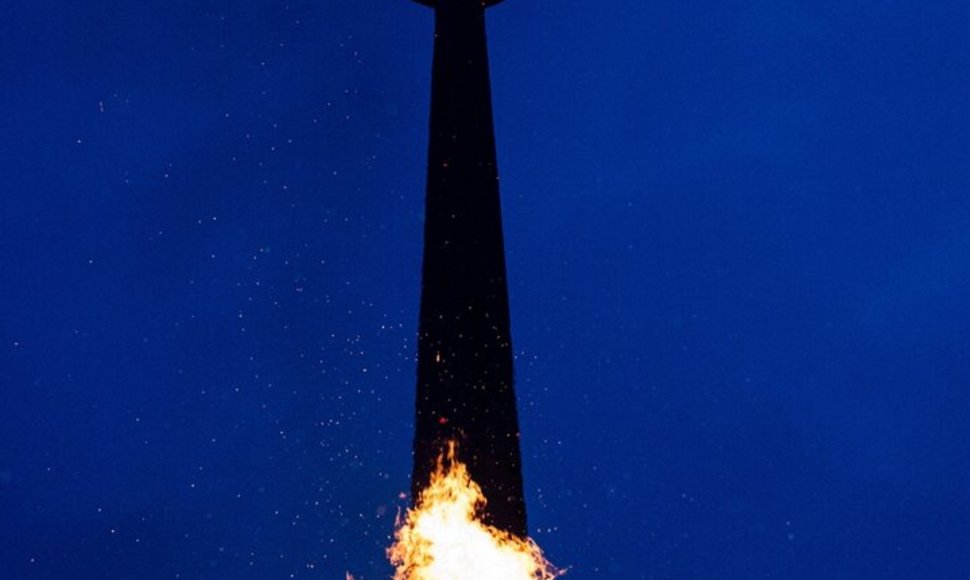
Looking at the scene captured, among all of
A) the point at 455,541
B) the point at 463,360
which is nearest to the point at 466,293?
the point at 463,360

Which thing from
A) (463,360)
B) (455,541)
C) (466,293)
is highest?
(466,293)

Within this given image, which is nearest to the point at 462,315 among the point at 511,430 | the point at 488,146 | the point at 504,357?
the point at 504,357

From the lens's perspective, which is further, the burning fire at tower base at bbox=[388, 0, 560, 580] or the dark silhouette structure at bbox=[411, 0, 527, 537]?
the dark silhouette structure at bbox=[411, 0, 527, 537]

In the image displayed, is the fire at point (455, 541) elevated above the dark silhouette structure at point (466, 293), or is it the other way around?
the dark silhouette structure at point (466, 293)

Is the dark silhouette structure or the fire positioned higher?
the dark silhouette structure

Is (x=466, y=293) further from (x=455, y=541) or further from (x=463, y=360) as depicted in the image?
(x=455, y=541)

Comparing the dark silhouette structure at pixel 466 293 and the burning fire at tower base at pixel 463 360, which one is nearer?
the burning fire at tower base at pixel 463 360
